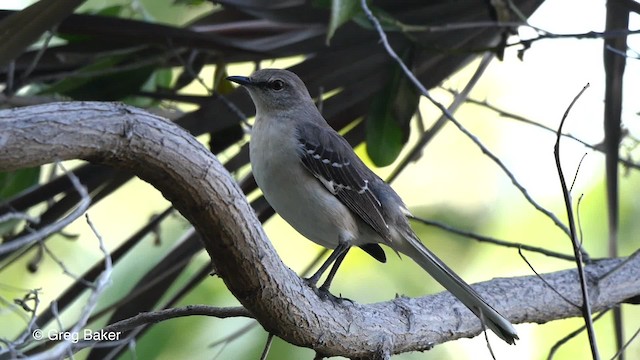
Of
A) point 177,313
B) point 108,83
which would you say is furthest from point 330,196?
point 108,83

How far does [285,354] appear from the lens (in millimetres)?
4277

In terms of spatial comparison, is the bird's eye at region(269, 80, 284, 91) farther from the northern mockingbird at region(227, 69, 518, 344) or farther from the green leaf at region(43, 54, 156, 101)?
the green leaf at region(43, 54, 156, 101)

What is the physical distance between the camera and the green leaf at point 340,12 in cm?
274

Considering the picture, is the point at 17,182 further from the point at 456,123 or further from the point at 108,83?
the point at 456,123

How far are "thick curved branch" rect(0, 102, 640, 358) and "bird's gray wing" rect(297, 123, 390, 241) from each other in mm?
340

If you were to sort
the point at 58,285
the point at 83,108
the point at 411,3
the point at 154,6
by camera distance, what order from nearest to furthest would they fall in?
1. the point at 83,108
2. the point at 411,3
3. the point at 154,6
4. the point at 58,285

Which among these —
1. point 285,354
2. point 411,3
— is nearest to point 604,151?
point 411,3

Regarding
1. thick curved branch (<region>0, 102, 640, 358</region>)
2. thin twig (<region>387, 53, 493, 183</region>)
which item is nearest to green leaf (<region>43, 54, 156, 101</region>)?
thin twig (<region>387, 53, 493, 183</region>)

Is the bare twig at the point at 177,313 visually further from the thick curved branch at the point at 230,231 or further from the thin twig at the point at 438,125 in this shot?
the thin twig at the point at 438,125

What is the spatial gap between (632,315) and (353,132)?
2.49 m

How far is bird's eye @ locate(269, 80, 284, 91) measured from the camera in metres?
3.30

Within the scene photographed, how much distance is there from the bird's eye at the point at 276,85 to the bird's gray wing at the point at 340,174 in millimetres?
233

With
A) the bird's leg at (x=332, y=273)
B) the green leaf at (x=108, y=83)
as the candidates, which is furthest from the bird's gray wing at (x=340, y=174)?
the green leaf at (x=108, y=83)

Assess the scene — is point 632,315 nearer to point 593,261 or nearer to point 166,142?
point 593,261
